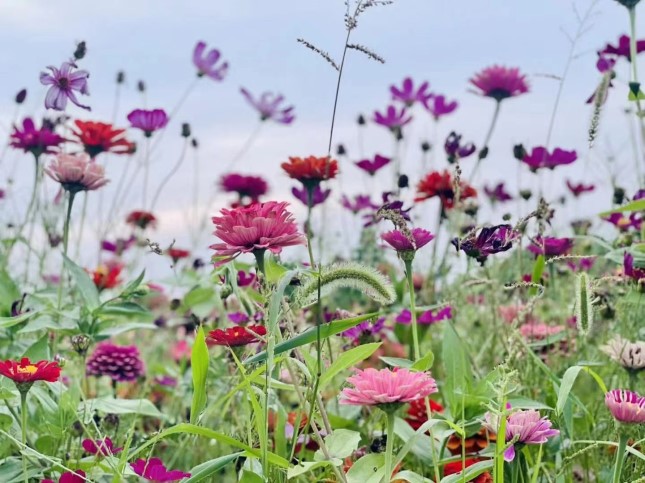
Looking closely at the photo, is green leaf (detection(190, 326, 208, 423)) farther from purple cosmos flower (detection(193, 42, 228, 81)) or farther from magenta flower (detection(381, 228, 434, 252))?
purple cosmos flower (detection(193, 42, 228, 81))

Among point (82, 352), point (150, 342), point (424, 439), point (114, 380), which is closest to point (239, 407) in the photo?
point (114, 380)

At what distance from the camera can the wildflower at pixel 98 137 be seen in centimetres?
178

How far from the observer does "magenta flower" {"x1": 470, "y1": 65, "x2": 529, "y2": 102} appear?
2264 mm

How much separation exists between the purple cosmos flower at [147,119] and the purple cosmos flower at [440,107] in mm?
1101

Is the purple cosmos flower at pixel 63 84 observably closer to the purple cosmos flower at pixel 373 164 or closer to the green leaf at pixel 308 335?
the green leaf at pixel 308 335

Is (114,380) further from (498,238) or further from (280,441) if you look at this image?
(498,238)

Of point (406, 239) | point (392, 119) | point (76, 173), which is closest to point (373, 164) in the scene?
point (392, 119)

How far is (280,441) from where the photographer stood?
1.23m

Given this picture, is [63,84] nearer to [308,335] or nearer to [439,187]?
[439,187]

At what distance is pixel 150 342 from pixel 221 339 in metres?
2.27

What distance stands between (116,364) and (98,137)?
455mm

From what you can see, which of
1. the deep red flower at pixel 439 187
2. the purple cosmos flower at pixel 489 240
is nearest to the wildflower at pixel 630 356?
the purple cosmos flower at pixel 489 240

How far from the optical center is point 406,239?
41.9 inches

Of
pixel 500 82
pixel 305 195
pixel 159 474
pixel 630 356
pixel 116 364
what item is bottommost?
pixel 116 364
